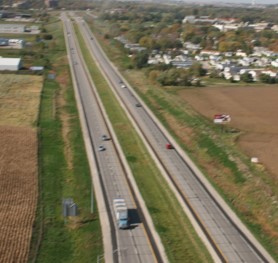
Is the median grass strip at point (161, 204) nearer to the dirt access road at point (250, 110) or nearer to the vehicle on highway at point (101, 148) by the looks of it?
the vehicle on highway at point (101, 148)

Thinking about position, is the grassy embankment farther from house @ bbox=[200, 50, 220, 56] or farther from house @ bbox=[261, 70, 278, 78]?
house @ bbox=[200, 50, 220, 56]

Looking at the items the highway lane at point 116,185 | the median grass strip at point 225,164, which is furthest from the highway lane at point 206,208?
the highway lane at point 116,185

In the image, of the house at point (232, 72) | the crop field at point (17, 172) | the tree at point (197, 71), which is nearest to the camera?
the crop field at point (17, 172)

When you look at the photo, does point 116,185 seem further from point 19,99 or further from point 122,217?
point 19,99

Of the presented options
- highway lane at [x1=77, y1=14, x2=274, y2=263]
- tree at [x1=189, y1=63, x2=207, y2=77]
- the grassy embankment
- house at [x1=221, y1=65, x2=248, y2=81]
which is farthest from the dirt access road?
the grassy embankment

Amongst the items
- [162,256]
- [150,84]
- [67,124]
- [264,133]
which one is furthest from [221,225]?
[150,84]

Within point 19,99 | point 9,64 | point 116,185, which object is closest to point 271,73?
point 9,64

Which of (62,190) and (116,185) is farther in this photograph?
(116,185)
